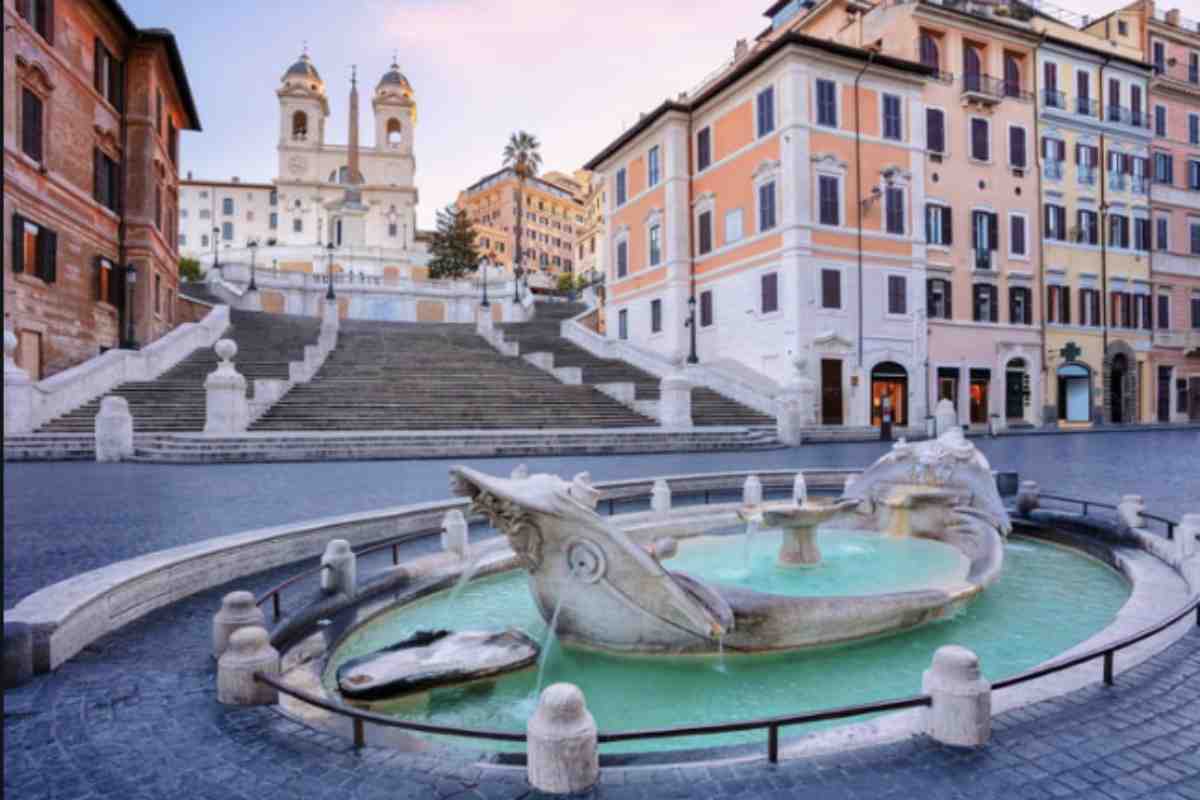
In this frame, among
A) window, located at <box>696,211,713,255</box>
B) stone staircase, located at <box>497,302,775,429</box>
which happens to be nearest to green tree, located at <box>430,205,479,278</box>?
stone staircase, located at <box>497,302,775,429</box>

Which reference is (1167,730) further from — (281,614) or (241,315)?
(241,315)

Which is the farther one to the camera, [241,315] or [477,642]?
[241,315]

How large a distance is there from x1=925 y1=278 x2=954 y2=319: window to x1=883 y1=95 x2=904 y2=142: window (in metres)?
6.29

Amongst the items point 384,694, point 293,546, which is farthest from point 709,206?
point 384,694

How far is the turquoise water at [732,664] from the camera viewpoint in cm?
489

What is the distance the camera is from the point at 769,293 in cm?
3055

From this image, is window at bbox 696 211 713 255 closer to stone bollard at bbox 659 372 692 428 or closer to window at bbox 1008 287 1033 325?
stone bollard at bbox 659 372 692 428

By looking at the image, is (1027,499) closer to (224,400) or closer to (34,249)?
(224,400)

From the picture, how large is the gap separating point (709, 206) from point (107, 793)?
3334 cm

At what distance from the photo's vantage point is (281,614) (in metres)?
6.07

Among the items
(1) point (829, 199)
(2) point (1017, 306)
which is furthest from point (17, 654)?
(2) point (1017, 306)

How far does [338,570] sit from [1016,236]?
1434 inches

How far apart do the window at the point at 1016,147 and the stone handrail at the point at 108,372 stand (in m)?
35.4

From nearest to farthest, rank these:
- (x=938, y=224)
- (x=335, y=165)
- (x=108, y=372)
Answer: (x=108, y=372) → (x=938, y=224) → (x=335, y=165)
